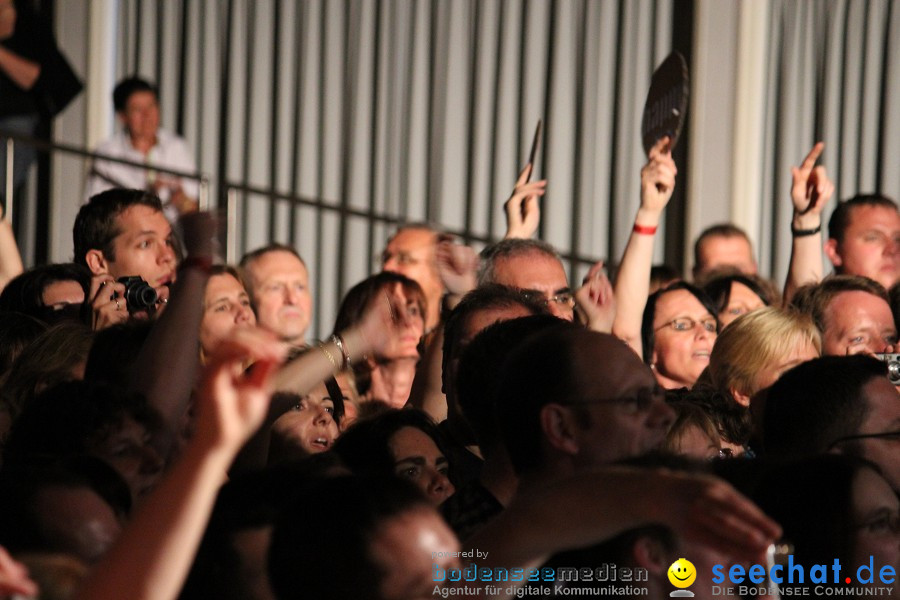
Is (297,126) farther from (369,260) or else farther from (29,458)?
(29,458)

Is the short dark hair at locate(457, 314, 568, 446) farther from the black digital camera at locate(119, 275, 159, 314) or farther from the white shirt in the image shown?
the white shirt

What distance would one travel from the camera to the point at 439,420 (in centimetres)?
384

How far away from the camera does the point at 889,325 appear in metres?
4.70

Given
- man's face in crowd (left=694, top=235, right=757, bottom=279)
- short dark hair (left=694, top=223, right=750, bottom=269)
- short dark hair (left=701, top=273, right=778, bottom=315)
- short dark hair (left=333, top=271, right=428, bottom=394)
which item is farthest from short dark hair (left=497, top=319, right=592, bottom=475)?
short dark hair (left=694, top=223, right=750, bottom=269)

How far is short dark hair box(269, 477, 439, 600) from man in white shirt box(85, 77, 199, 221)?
5.54m

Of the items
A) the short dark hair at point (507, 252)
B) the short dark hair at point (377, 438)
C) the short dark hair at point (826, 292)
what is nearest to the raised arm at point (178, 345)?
the short dark hair at point (377, 438)

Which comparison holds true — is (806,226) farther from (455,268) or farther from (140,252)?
(140,252)

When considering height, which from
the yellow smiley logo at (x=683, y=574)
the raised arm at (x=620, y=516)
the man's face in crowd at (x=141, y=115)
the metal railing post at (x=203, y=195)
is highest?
the man's face in crowd at (x=141, y=115)

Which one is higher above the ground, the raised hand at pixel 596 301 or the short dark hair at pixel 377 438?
the raised hand at pixel 596 301

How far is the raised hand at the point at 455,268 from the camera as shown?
4.77m

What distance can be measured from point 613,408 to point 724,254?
4300 mm

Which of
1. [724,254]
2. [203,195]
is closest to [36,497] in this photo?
[724,254]

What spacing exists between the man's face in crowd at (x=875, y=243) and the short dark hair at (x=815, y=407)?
2638 mm

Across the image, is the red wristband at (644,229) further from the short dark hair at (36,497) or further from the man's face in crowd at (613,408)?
the short dark hair at (36,497)
